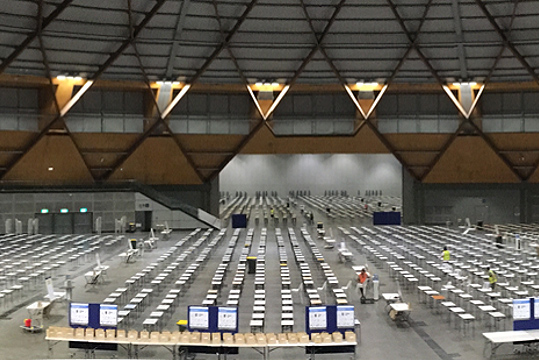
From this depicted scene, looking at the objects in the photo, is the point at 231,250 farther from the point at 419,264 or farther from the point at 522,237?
the point at 522,237

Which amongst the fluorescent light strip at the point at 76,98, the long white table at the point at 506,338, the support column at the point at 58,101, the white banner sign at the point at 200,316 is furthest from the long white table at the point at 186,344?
the support column at the point at 58,101

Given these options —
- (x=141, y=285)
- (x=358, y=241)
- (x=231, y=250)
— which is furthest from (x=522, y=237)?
(x=141, y=285)

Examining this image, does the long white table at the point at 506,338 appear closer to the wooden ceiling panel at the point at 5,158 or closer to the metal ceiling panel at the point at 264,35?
the metal ceiling panel at the point at 264,35

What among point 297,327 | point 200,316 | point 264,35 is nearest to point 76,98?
point 264,35

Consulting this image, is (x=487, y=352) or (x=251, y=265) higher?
(x=251, y=265)

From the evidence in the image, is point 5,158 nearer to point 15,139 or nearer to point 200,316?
point 15,139

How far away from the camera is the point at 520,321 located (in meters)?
18.8

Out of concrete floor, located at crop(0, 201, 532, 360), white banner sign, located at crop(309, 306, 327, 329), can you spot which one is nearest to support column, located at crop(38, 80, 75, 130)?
concrete floor, located at crop(0, 201, 532, 360)

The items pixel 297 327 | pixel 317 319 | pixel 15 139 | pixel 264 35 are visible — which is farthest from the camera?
pixel 15 139

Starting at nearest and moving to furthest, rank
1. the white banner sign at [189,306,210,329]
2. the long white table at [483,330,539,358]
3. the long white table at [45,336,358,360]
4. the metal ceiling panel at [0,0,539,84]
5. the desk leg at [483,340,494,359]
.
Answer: the long white table at [45,336,358,360] → the long white table at [483,330,539,358] → the desk leg at [483,340,494,359] → the white banner sign at [189,306,210,329] → the metal ceiling panel at [0,0,539,84]

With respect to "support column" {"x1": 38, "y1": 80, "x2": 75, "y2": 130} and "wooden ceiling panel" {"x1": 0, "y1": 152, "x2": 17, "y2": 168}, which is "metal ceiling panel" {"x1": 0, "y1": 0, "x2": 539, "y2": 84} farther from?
"wooden ceiling panel" {"x1": 0, "y1": 152, "x2": 17, "y2": 168}

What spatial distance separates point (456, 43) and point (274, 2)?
46.7 feet

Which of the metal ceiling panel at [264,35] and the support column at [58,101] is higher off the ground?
the metal ceiling panel at [264,35]

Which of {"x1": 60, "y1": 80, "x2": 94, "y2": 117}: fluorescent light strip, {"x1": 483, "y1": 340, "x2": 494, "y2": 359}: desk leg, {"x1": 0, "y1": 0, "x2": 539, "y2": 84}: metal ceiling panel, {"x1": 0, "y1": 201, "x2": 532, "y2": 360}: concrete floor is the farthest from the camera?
{"x1": 60, "y1": 80, "x2": 94, "y2": 117}: fluorescent light strip
